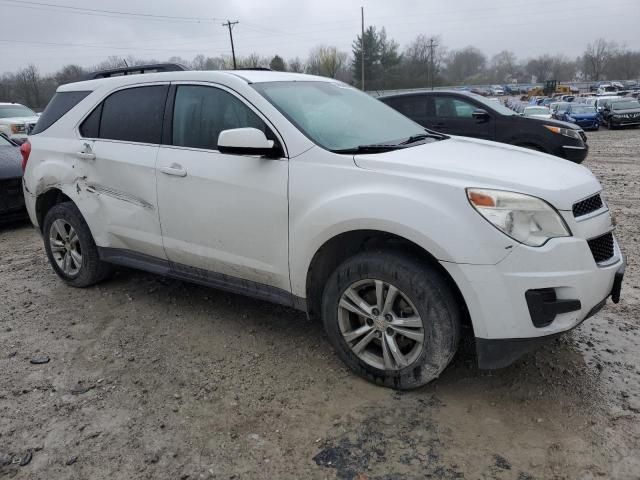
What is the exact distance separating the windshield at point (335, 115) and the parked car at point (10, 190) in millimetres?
4986

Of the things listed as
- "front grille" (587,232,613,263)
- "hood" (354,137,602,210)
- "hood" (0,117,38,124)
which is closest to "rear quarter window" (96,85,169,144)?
"hood" (354,137,602,210)

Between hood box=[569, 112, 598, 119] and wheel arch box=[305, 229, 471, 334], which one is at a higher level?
hood box=[569, 112, 598, 119]

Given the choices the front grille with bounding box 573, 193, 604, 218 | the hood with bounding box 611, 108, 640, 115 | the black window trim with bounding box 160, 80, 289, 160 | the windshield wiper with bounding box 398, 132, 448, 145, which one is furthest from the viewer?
the hood with bounding box 611, 108, 640, 115

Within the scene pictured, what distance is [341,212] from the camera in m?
2.83

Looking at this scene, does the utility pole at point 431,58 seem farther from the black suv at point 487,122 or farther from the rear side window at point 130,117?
the rear side window at point 130,117

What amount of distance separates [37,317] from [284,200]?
246 centimetres

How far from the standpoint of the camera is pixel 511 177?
8.67ft

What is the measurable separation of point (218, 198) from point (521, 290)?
6.22ft

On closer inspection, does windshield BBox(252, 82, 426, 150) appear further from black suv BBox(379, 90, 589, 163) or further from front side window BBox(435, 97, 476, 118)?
front side window BBox(435, 97, 476, 118)

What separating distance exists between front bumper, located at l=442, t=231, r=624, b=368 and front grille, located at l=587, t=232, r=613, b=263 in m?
0.07

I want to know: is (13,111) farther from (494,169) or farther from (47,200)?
(494,169)

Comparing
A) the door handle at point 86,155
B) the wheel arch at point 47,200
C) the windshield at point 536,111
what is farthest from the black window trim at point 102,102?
the windshield at point 536,111

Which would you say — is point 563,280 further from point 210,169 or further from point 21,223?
point 21,223

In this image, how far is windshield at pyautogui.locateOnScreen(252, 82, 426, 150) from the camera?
3211mm
